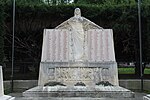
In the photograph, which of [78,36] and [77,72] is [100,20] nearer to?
[78,36]

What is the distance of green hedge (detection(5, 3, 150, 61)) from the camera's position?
70.2 feet

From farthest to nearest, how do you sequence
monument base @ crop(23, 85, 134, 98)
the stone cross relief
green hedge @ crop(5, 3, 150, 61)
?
green hedge @ crop(5, 3, 150, 61) → the stone cross relief → monument base @ crop(23, 85, 134, 98)

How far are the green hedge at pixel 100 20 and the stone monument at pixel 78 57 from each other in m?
4.70

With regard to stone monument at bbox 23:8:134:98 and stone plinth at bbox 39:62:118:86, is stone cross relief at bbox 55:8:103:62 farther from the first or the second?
stone plinth at bbox 39:62:118:86

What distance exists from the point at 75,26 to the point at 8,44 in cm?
747

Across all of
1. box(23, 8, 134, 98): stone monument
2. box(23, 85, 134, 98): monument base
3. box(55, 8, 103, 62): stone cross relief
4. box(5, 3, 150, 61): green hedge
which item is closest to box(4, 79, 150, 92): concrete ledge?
box(5, 3, 150, 61): green hedge

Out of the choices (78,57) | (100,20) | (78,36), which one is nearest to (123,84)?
(78,57)

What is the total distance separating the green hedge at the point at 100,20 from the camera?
21391mm

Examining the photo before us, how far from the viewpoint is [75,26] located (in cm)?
1714

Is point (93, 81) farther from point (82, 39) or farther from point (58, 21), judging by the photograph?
point (58, 21)

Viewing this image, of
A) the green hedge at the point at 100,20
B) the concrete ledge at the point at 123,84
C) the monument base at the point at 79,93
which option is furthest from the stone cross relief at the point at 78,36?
the green hedge at the point at 100,20

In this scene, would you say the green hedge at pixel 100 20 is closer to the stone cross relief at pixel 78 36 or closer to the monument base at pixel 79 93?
the stone cross relief at pixel 78 36

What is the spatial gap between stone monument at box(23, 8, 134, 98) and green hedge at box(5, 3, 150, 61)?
4.70 m

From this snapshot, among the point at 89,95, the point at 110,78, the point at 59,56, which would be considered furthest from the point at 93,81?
the point at 89,95
